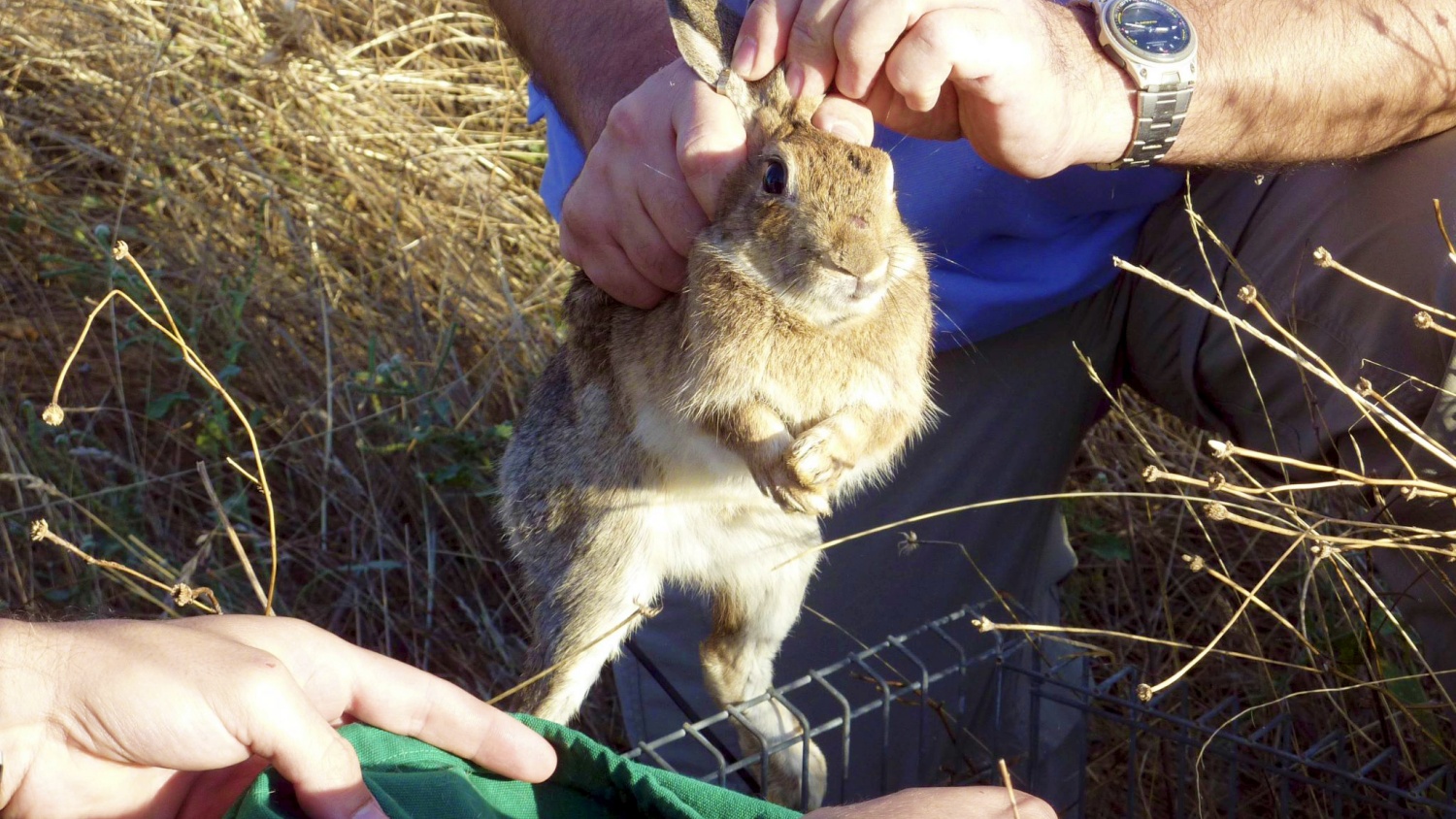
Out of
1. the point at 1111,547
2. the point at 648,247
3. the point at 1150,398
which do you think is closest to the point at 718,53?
the point at 648,247

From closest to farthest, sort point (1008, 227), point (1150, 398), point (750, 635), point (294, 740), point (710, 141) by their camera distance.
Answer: point (294, 740) < point (710, 141) < point (750, 635) < point (1008, 227) < point (1150, 398)

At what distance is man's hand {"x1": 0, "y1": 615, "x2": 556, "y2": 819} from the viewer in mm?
1543

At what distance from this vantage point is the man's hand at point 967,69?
196 cm

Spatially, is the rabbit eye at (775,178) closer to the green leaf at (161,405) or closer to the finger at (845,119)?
the finger at (845,119)

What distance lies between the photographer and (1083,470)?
3680 mm

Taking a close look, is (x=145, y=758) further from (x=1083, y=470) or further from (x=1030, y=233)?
(x=1083, y=470)

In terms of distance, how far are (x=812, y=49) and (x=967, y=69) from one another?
26 centimetres

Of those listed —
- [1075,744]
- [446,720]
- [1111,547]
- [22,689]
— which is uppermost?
[22,689]

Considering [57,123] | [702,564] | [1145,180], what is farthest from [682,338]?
[57,123]

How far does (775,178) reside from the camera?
2104 millimetres

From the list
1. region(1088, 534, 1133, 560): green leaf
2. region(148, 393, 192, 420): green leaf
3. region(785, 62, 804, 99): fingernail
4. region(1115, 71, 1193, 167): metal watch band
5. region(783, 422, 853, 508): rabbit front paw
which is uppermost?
region(785, 62, 804, 99): fingernail

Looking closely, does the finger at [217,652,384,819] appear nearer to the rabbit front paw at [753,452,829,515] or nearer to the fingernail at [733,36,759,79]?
the rabbit front paw at [753,452,829,515]

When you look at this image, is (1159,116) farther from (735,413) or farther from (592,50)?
(592,50)

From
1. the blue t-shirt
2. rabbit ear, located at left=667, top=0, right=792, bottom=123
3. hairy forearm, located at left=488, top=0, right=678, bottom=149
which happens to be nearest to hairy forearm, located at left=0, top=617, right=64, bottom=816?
rabbit ear, located at left=667, top=0, right=792, bottom=123
